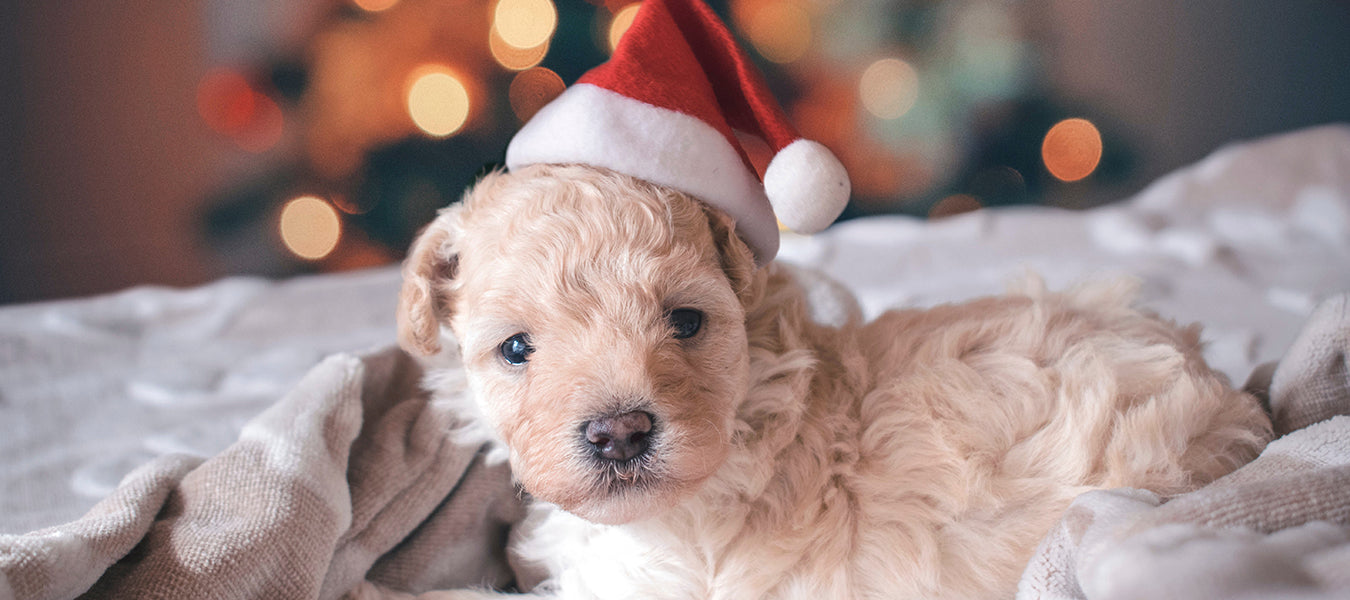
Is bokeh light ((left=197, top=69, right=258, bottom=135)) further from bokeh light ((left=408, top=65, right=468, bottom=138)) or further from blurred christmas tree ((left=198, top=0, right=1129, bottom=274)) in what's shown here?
bokeh light ((left=408, top=65, right=468, bottom=138))

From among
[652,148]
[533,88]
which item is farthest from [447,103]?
[652,148]

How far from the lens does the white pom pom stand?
1129 mm

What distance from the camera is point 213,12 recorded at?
326 centimetres

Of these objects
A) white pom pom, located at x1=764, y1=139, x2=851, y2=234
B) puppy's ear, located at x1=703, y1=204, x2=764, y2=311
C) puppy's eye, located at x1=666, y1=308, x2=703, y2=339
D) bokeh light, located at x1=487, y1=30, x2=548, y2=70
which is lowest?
bokeh light, located at x1=487, y1=30, x2=548, y2=70

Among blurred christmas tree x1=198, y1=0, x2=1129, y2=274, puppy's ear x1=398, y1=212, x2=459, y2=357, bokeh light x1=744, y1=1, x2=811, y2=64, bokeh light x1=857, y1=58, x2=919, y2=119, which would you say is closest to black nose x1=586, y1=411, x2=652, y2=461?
puppy's ear x1=398, y1=212, x2=459, y2=357

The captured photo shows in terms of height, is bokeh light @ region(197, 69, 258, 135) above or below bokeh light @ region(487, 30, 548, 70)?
below

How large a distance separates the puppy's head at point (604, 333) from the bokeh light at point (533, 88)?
230 centimetres

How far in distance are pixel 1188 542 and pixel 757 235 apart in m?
0.69

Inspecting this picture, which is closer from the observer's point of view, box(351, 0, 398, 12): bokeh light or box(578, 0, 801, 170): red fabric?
box(578, 0, 801, 170): red fabric

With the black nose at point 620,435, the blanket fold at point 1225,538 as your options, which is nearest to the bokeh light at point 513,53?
the black nose at point 620,435

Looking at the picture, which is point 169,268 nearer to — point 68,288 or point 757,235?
point 68,288

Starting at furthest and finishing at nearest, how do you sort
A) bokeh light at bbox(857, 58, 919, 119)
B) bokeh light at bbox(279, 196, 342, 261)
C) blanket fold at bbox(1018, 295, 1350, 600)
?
bokeh light at bbox(857, 58, 919, 119)
bokeh light at bbox(279, 196, 342, 261)
blanket fold at bbox(1018, 295, 1350, 600)

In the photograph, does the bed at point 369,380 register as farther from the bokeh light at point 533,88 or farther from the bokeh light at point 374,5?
the bokeh light at point 374,5

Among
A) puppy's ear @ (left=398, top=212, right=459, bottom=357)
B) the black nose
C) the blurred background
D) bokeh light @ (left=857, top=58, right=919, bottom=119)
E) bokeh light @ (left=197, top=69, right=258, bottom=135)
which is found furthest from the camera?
bokeh light @ (left=857, top=58, right=919, bottom=119)
